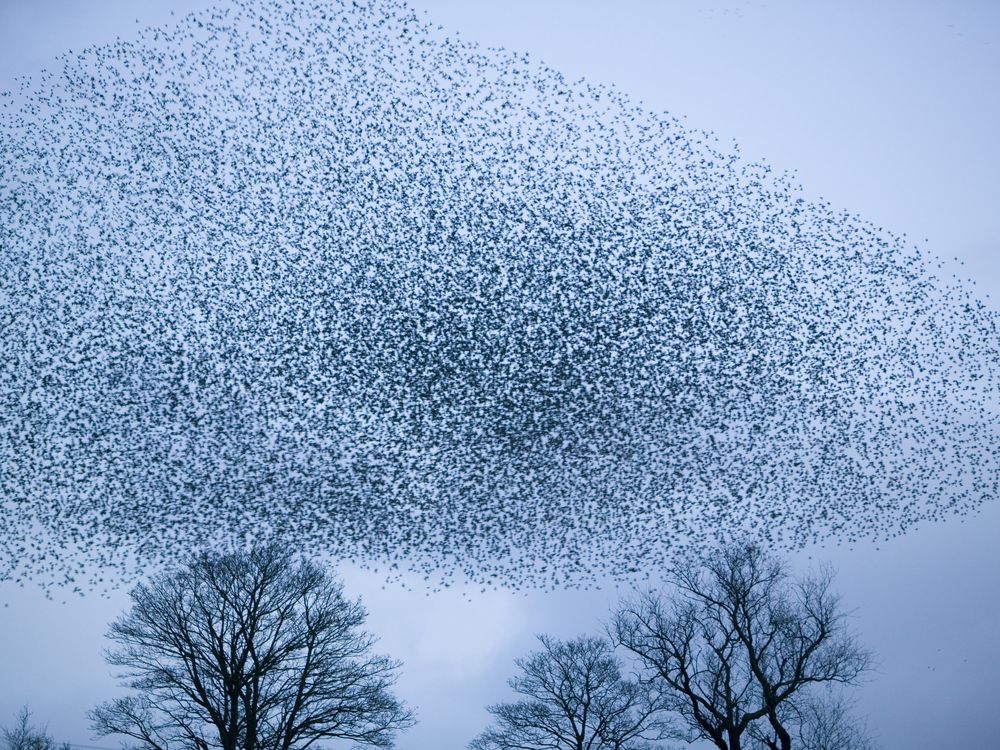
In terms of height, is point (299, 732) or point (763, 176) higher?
point (763, 176)

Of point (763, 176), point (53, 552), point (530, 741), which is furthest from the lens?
point (530, 741)

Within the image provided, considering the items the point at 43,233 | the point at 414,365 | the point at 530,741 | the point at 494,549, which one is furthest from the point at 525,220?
the point at 530,741

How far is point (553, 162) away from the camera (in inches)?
925

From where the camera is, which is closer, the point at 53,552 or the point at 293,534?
the point at 53,552

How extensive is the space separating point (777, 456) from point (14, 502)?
73.7 feet

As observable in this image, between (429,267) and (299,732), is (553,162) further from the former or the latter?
(299,732)

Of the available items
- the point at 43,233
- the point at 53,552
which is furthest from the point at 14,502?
the point at 43,233

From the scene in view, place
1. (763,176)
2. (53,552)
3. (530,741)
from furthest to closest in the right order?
(530,741), (763,176), (53,552)

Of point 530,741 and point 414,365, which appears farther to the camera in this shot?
point 530,741

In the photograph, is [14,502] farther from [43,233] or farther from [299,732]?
[299,732]

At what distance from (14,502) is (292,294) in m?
9.88

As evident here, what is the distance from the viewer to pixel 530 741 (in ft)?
97.9

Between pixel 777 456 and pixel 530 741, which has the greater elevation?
pixel 777 456

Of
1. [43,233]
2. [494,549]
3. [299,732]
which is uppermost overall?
[43,233]
